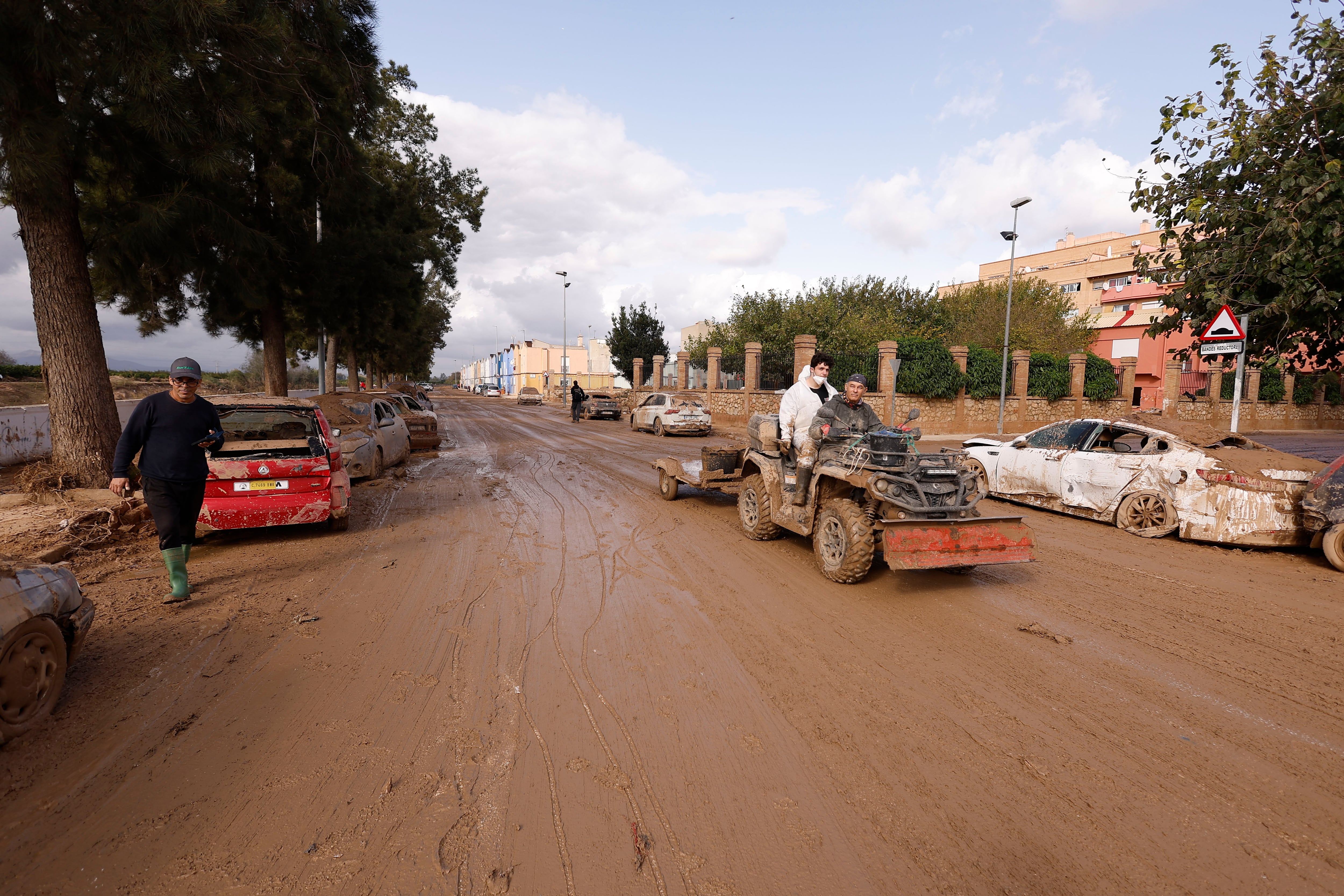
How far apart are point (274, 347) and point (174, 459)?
12.3 m

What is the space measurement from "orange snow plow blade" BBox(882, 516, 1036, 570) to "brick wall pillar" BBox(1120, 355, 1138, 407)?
3123cm

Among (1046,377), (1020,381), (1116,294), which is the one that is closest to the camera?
(1020,381)

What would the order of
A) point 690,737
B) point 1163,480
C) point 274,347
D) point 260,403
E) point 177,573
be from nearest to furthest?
point 690,737 → point 177,573 → point 260,403 → point 1163,480 → point 274,347

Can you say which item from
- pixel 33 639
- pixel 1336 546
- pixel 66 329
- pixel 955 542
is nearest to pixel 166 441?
pixel 33 639

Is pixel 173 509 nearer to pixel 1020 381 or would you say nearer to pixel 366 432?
pixel 366 432

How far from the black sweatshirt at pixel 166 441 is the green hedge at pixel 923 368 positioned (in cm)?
2356

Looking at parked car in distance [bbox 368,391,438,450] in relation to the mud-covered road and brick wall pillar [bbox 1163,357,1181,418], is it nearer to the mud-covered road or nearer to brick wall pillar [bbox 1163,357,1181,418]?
the mud-covered road

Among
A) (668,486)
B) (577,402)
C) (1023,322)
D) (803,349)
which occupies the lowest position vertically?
(668,486)

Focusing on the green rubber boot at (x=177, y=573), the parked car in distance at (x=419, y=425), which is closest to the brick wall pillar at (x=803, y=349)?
the parked car in distance at (x=419, y=425)

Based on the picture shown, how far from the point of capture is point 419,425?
56.8ft

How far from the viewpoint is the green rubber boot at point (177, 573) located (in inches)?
205

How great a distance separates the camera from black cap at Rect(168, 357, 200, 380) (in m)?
5.32

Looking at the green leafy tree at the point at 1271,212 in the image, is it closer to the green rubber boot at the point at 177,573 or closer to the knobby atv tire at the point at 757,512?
the knobby atv tire at the point at 757,512

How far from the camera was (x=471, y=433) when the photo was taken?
23.2m
